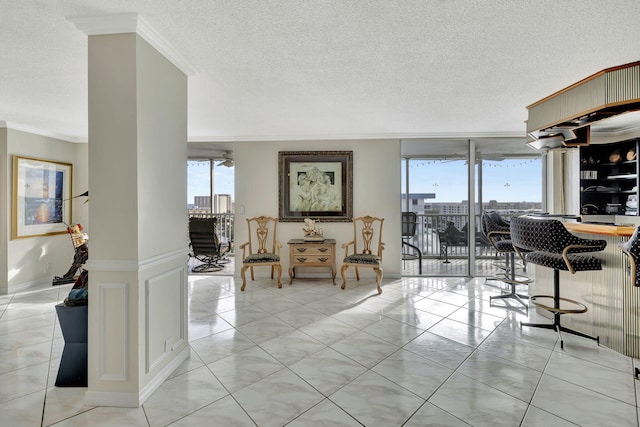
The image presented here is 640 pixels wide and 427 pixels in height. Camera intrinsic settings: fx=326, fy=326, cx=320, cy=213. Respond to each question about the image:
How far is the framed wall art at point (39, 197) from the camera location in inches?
185

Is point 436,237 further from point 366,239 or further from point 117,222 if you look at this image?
point 117,222

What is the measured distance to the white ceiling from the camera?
1.89m

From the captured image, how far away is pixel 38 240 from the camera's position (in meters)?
5.04

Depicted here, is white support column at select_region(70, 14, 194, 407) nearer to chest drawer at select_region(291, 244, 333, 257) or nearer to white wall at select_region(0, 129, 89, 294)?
chest drawer at select_region(291, 244, 333, 257)

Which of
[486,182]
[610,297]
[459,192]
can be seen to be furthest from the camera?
[486,182]

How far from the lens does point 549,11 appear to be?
1910 mm

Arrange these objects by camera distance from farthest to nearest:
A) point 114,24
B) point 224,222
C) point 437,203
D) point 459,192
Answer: point 224,222 → point 437,203 → point 459,192 → point 114,24

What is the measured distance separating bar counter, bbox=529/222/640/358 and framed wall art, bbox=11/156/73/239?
6.89 meters

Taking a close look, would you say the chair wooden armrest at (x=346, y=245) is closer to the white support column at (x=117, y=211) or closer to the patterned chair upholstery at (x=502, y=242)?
the patterned chair upholstery at (x=502, y=242)

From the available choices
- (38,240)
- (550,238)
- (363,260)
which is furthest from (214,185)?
(550,238)

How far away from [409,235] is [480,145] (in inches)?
86.0

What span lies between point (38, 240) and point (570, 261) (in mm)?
6851

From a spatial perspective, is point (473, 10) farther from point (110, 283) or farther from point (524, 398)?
point (110, 283)

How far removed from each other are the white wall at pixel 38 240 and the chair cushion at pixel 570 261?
6584 millimetres
